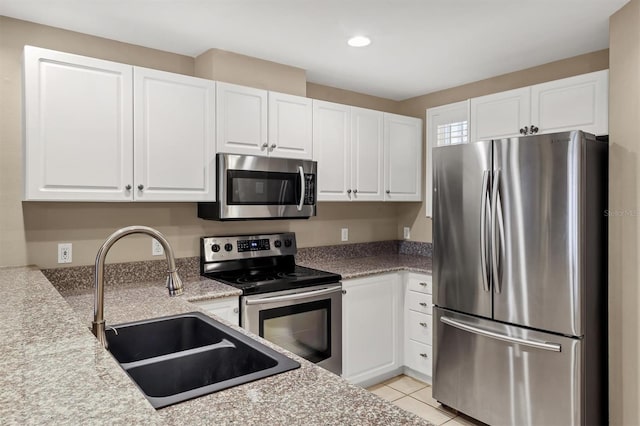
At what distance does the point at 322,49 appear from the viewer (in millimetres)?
2834

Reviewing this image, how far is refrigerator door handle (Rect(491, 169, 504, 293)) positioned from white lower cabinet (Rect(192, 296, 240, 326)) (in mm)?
1501

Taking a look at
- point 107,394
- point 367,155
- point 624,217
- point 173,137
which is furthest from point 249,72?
point 107,394

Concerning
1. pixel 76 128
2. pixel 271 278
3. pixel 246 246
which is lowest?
pixel 271 278

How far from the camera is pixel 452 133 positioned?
11.5 ft

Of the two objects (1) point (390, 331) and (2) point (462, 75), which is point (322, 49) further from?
(1) point (390, 331)

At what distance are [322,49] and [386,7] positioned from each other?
68 centimetres

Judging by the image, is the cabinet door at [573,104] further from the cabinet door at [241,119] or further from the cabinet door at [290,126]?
the cabinet door at [241,119]

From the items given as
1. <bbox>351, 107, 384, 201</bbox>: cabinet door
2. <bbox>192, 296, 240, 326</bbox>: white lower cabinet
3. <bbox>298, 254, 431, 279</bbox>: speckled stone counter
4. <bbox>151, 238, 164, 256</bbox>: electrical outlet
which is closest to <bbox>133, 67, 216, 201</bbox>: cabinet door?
<bbox>151, 238, 164, 256</bbox>: electrical outlet

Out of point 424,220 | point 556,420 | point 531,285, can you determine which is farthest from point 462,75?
point 556,420

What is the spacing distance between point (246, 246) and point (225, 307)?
28.6 inches

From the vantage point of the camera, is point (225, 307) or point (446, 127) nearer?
point (225, 307)

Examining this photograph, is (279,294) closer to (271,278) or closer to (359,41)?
(271,278)

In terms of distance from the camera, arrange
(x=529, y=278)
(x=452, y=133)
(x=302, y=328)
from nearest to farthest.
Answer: (x=529, y=278)
(x=302, y=328)
(x=452, y=133)

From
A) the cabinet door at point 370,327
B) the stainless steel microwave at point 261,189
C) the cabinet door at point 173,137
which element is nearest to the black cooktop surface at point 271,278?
the cabinet door at point 370,327
